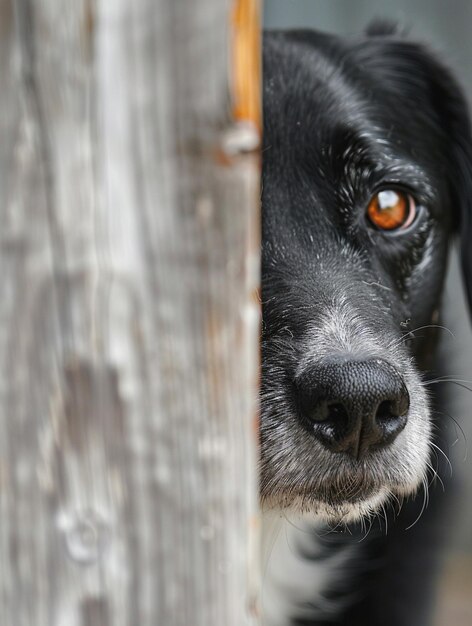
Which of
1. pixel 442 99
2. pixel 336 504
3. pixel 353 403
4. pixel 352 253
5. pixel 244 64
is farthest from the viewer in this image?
pixel 442 99

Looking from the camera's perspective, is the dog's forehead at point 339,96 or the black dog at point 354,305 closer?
the black dog at point 354,305

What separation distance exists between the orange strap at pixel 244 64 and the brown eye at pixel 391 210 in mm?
1200

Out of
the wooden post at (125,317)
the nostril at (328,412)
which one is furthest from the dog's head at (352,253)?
the wooden post at (125,317)

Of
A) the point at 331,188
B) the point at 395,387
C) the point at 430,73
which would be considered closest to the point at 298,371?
the point at 395,387

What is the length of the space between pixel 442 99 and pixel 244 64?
5.79 feet

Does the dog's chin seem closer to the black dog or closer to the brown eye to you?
the black dog

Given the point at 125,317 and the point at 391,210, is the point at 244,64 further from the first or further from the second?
the point at 391,210

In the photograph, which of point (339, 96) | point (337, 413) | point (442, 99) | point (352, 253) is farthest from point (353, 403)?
point (442, 99)

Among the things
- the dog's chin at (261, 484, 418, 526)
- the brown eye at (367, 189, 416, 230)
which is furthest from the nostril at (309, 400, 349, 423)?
the brown eye at (367, 189, 416, 230)

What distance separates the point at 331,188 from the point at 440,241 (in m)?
0.42

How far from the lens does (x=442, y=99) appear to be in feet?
7.48

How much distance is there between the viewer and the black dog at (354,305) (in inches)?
57.7

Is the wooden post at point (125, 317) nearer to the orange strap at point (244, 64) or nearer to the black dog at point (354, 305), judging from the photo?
the orange strap at point (244, 64)

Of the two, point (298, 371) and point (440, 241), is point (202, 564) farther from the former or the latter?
point (440, 241)
